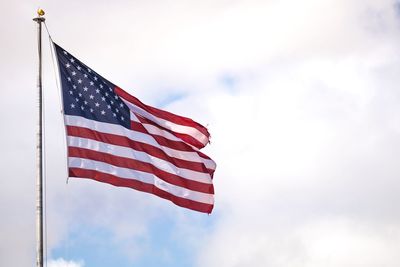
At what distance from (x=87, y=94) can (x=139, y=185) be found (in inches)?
181

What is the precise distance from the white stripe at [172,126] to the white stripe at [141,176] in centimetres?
281

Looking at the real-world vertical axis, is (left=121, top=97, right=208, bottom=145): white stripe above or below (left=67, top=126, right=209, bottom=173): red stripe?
above

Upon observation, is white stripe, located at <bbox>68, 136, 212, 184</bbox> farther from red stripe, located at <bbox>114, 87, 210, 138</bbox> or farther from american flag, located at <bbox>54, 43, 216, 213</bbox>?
red stripe, located at <bbox>114, 87, 210, 138</bbox>

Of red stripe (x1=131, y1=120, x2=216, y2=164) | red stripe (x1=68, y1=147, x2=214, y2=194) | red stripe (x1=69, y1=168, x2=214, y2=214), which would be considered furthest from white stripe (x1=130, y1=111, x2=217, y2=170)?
red stripe (x1=69, y1=168, x2=214, y2=214)

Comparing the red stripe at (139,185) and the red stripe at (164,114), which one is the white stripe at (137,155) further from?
the red stripe at (164,114)

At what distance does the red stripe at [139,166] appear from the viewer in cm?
3809

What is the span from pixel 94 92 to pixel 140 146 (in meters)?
3.21

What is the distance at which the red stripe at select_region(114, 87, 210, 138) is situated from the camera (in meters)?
41.6

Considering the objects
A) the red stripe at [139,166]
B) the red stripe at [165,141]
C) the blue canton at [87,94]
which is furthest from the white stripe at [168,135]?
the red stripe at [139,166]

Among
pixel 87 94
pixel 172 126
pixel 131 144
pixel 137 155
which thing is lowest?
pixel 137 155

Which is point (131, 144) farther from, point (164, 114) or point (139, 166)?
point (164, 114)

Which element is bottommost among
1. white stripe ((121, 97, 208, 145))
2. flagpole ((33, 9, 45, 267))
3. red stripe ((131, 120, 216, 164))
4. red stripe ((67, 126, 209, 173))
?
flagpole ((33, 9, 45, 267))

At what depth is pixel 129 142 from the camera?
134 feet

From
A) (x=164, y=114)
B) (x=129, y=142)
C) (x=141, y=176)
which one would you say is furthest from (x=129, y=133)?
(x=164, y=114)
